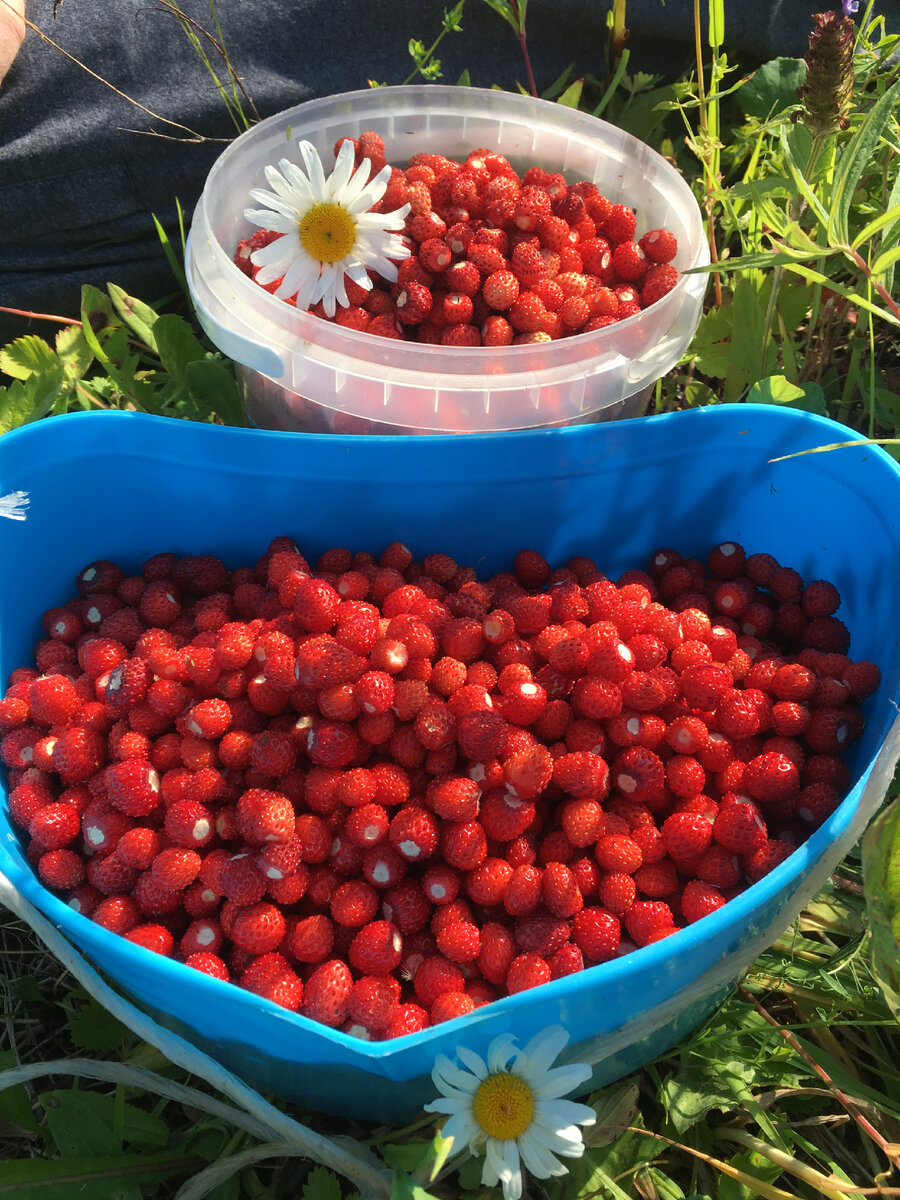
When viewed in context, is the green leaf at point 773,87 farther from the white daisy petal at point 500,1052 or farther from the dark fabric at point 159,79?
the white daisy petal at point 500,1052

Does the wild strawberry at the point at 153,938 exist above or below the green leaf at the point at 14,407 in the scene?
below

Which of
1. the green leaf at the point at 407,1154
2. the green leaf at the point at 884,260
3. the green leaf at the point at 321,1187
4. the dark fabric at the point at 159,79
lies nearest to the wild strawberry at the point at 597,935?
the green leaf at the point at 407,1154

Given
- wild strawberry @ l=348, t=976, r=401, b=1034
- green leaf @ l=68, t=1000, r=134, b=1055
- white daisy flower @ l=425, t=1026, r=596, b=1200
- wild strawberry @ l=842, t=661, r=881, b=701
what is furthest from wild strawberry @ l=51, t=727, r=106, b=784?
wild strawberry @ l=842, t=661, r=881, b=701

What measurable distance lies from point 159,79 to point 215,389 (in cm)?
59

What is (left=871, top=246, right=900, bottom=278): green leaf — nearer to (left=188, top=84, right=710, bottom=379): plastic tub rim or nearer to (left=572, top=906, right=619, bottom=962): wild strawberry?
(left=188, top=84, right=710, bottom=379): plastic tub rim

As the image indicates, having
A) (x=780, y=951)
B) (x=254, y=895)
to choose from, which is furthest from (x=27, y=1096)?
(x=780, y=951)

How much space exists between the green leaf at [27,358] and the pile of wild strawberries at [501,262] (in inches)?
12.1

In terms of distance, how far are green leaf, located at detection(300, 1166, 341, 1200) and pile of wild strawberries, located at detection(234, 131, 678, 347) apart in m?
0.96

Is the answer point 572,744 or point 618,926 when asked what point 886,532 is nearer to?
point 572,744

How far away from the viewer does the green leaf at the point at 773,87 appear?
4.94 ft

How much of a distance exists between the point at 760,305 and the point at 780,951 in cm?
88

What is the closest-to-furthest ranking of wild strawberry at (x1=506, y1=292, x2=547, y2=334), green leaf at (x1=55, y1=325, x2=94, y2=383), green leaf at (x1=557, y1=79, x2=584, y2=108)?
1. wild strawberry at (x1=506, y1=292, x2=547, y2=334)
2. green leaf at (x1=55, y1=325, x2=94, y2=383)
3. green leaf at (x1=557, y1=79, x2=584, y2=108)

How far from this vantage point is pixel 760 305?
1.38m

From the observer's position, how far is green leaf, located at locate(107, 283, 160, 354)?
1438 mm
